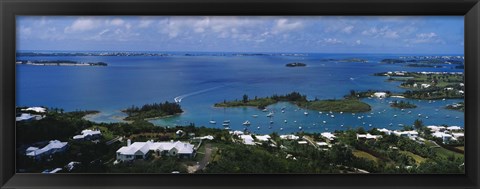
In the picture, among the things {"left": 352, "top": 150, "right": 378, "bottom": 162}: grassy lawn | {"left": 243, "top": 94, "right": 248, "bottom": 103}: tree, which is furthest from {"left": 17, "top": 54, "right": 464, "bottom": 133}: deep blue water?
{"left": 352, "top": 150, "right": 378, "bottom": 162}: grassy lawn

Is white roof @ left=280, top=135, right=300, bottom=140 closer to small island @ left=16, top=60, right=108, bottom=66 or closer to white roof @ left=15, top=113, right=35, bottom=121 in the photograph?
small island @ left=16, top=60, right=108, bottom=66

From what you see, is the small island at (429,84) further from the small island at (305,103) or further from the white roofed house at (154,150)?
the white roofed house at (154,150)

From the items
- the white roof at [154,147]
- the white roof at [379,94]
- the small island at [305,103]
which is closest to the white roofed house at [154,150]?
the white roof at [154,147]

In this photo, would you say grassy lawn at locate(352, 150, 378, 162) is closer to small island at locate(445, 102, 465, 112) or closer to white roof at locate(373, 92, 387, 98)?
white roof at locate(373, 92, 387, 98)

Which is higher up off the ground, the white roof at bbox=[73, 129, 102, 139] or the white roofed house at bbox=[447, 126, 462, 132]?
the white roofed house at bbox=[447, 126, 462, 132]

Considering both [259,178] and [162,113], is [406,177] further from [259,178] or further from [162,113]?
[162,113]

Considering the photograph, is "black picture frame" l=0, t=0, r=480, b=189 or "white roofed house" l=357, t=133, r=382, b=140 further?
"white roofed house" l=357, t=133, r=382, b=140

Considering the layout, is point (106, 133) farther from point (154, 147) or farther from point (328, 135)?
point (328, 135)

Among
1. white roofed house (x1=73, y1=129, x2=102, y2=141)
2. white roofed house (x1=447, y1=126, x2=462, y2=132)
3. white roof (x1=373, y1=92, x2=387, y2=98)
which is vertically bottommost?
white roofed house (x1=73, y1=129, x2=102, y2=141)
